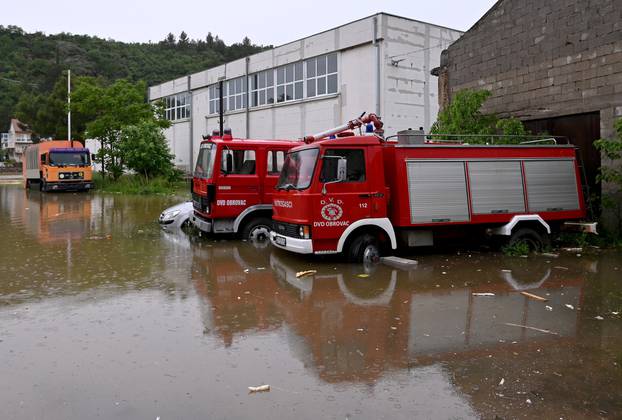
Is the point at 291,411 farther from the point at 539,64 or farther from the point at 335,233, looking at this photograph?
the point at 539,64

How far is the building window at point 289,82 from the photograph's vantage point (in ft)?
109

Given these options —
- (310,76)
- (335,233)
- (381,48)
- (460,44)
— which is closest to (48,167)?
(310,76)

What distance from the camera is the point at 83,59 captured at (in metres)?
87.6

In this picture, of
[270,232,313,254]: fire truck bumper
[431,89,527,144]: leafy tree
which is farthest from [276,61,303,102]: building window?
[270,232,313,254]: fire truck bumper

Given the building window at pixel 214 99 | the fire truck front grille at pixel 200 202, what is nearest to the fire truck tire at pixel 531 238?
the fire truck front grille at pixel 200 202

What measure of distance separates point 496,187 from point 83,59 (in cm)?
8975

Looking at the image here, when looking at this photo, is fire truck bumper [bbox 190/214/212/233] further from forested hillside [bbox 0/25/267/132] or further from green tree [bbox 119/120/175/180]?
forested hillside [bbox 0/25/267/132]

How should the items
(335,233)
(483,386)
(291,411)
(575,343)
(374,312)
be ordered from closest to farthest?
(291,411) < (483,386) < (575,343) < (374,312) < (335,233)

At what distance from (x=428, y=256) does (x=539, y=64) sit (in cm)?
627

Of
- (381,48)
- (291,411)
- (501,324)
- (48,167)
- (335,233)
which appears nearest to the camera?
(291,411)

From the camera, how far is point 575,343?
18.4 feet

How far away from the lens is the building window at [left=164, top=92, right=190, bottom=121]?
46219 millimetres

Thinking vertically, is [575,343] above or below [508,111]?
below

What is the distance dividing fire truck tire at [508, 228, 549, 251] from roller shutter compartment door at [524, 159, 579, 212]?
455mm
